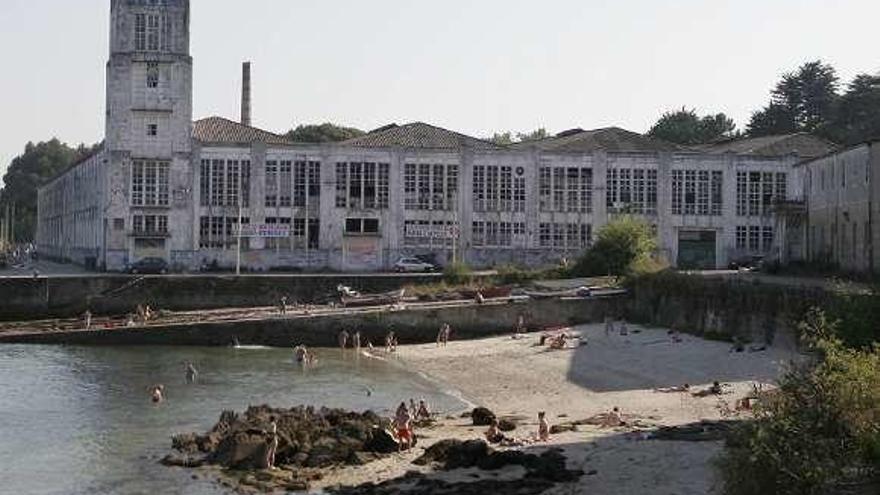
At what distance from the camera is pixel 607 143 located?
94312 mm

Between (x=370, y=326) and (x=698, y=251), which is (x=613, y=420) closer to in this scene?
(x=370, y=326)

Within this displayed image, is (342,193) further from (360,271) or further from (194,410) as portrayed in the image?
(194,410)

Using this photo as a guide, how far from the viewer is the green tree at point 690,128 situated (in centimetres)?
13575

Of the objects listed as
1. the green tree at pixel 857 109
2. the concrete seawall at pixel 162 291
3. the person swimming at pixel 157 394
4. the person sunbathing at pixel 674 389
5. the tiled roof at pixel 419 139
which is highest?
the green tree at pixel 857 109

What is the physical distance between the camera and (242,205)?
87562mm

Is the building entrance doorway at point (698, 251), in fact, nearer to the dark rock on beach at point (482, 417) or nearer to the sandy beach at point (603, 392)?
the sandy beach at point (603, 392)

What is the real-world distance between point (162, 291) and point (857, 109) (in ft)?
260

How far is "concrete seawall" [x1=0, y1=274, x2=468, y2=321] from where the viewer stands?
A: 227ft

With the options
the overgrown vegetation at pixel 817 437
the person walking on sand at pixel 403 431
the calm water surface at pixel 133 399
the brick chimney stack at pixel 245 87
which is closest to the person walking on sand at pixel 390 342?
the calm water surface at pixel 133 399

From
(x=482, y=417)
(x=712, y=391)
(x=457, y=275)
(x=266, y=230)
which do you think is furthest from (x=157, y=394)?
(x=266, y=230)

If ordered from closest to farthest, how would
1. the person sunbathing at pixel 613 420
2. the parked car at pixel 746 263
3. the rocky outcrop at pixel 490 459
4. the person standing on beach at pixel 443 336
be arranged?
the rocky outcrop at pixel 490 459
the person sunbathing at pixel 613 420
the person standing on beach at pixel 443 336
the parked car at pixel 746 263

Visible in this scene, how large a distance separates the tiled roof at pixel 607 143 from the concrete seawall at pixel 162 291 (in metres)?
23.6

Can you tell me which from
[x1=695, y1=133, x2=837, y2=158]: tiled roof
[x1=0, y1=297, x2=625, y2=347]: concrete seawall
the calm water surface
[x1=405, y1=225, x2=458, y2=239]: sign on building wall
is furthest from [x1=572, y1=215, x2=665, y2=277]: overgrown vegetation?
the calm water surface

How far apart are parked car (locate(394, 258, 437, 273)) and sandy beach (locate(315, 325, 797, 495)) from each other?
83.3 ft
